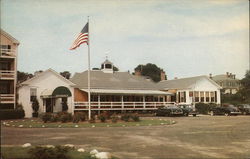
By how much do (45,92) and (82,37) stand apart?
1315 cm

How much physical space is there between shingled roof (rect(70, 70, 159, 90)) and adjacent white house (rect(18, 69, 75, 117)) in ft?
15.7

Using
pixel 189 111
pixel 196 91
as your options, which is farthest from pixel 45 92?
pixel 196 91

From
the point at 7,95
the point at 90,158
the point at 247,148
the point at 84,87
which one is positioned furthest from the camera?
the point at 84,87

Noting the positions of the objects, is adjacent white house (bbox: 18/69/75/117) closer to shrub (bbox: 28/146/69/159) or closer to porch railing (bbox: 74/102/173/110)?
porch railing (bbox: 74/102/173/110)

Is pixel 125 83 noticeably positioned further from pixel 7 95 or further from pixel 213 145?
pixel 213 145

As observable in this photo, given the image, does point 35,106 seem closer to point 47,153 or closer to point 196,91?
point 196,91

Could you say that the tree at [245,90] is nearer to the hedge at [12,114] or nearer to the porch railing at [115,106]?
the porch railing at [115,106]

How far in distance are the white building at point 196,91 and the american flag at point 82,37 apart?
28209mm

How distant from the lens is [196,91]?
49.4 m

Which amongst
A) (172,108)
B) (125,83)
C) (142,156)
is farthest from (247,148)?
(125,83)

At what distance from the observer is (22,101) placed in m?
33.7

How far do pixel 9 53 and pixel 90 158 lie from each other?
2759cm

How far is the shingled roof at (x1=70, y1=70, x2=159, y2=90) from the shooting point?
4272 cm

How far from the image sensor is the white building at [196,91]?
4908 cm
